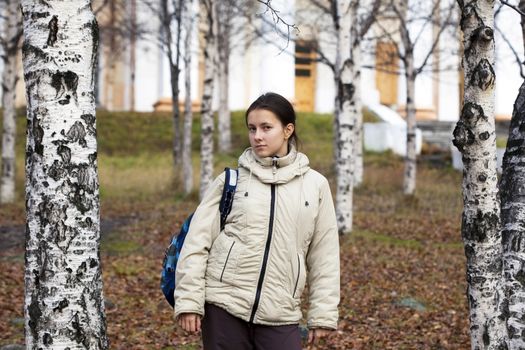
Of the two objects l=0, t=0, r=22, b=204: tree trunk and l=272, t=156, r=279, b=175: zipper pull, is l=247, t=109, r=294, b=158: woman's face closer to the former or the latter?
l=272, t=156, r=279, b=175: zipper pull

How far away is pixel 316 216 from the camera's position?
12.0 feet

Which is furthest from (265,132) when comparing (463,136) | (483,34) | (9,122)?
(9,122)

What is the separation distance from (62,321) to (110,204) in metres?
13.9

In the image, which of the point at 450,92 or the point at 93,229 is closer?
the point at 93,229

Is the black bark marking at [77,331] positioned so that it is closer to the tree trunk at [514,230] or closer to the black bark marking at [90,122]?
the black bark marking at [90,122]

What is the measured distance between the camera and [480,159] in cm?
479

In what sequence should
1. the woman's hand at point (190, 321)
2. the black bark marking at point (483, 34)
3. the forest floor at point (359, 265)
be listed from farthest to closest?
the forest floor at point (359, 265) → the black bark marking at point (483, 34) → the woman's hand at point (190, 321)

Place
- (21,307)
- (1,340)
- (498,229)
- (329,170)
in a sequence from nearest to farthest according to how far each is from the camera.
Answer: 1. (498,229)
2. (1,340)
3. (21,307)
4. (329,170)

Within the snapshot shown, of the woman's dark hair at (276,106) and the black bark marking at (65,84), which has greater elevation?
the black bark marking at (65,84)

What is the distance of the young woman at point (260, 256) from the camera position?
3.50 m

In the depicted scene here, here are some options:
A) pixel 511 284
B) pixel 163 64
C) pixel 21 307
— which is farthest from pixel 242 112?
pixel 511 284

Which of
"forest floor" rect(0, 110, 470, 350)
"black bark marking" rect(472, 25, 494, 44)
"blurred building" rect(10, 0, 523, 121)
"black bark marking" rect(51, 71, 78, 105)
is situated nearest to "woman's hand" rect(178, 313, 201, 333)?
"black bark marking" rect(51, 71, 78, 105)

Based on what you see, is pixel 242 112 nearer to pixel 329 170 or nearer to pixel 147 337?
pixel 329 170

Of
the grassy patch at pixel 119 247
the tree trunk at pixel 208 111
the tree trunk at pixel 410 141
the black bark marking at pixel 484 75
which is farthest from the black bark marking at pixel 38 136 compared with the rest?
the tree trunk at pixel 410 141
